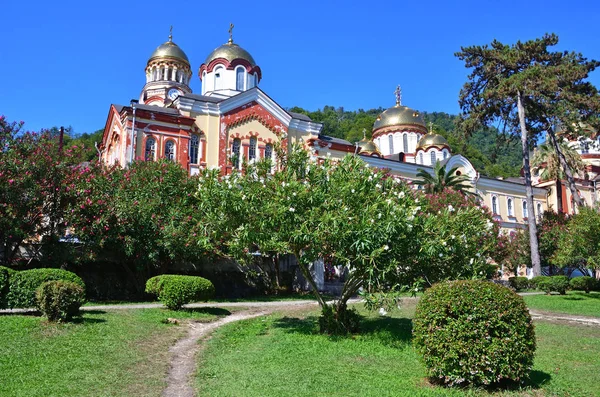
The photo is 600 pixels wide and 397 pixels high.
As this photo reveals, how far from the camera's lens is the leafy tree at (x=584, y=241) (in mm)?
20484

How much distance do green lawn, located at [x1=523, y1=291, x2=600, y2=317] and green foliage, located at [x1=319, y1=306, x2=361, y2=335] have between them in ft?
31.6

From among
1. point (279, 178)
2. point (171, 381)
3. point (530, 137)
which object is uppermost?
point (530, 137)

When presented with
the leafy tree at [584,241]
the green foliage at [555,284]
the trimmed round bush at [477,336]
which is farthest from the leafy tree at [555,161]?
the trimmed round bush at [477,336]

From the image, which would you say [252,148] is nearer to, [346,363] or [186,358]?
[186,358]

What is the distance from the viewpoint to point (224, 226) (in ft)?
37.3

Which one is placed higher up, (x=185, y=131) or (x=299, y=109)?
(x=299, y=109)

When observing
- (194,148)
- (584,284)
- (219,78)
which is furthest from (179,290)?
(219,78)

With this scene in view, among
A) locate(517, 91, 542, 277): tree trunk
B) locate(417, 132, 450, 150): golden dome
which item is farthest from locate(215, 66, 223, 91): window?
locate(417, 132, 450, 150): golden dome

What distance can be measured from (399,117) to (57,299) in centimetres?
4246

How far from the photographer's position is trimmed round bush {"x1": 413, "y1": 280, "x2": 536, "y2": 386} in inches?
259

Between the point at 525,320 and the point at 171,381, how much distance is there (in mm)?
5420

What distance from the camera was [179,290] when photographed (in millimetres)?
13844

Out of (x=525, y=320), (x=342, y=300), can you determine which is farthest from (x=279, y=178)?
(x=525, y=320)

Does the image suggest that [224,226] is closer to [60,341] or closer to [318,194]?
[318,194]
